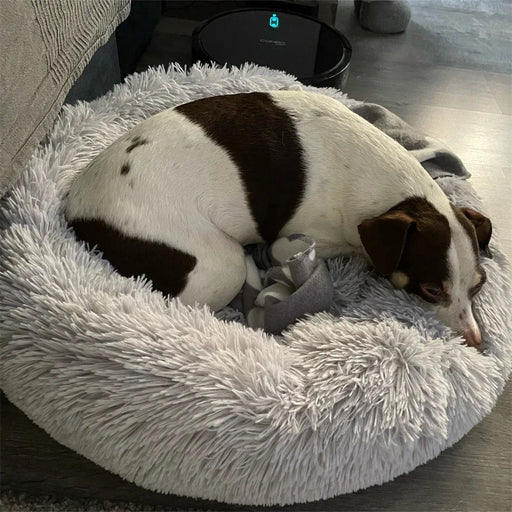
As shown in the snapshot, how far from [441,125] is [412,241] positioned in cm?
160

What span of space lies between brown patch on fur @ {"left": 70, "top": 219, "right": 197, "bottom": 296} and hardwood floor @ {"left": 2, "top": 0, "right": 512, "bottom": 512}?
0.46 m

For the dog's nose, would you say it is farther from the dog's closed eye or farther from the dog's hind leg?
the dog's hind leg

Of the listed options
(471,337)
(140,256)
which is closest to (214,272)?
(140,256)

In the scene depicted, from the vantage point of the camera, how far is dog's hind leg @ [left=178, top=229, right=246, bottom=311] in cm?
157

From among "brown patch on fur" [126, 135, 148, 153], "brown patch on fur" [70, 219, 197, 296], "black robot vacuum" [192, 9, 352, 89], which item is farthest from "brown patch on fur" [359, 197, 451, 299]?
"black robot vacuum" [192, 9, 352, 89]

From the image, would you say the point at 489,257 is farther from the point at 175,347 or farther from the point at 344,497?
the point at 175,347

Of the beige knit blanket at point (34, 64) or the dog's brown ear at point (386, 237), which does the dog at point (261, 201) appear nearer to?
the dog's brown ear at point (386, 237)

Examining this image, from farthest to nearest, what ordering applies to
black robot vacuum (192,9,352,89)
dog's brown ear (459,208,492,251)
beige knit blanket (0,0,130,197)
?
black robot vacuum (192,9,352,89) → dog's brown ear (459,208,492,251) → beige knit blanket (0,0,130,197)

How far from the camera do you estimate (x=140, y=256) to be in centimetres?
151

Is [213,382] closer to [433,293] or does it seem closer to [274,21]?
[433,293]

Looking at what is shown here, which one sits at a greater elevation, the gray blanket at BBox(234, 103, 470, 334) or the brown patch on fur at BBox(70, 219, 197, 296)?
the brown patch on fur at BBox(70, 219, 197, 296)

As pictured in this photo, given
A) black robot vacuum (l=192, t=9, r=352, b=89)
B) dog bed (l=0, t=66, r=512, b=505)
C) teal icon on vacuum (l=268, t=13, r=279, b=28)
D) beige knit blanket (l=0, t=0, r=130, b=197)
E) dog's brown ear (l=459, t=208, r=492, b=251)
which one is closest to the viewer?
dog bed (l=0, t=66, r=512, b=505)

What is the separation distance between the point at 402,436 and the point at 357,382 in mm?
149

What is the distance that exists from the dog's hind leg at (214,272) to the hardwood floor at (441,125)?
48cm
